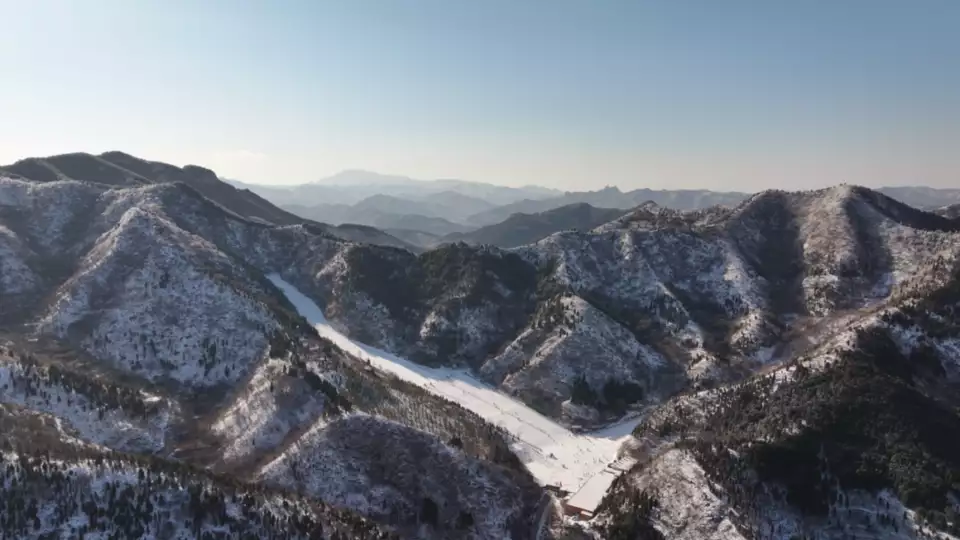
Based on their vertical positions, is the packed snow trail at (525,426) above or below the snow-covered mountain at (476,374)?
below

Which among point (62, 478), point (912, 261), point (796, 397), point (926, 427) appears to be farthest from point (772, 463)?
point (912, 261)

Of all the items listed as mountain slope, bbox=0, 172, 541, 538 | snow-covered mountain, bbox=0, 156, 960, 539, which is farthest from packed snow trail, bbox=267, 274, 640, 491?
mountain slope, bbox=0, 172, 541, 538

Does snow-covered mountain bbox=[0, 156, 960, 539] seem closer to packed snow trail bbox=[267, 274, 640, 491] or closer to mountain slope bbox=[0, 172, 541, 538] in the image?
mountain slope bbox=[0, 172, 541, 538]

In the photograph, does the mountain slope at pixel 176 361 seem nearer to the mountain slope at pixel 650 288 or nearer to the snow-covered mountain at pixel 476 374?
the snow-covered mountain at pixel 476 374

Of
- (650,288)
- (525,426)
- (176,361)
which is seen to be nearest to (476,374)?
(525,426)

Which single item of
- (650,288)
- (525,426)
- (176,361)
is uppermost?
(650,288)


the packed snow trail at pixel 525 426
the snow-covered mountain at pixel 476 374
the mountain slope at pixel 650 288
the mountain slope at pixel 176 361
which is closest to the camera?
the snow-covered mountain at pixel 476 374

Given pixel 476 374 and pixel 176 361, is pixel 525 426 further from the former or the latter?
pixel 176 361

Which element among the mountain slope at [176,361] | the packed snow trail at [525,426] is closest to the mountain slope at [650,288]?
the packed snow trail at [525,426]

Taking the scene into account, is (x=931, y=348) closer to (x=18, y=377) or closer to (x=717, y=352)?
(x=717, y=352)
